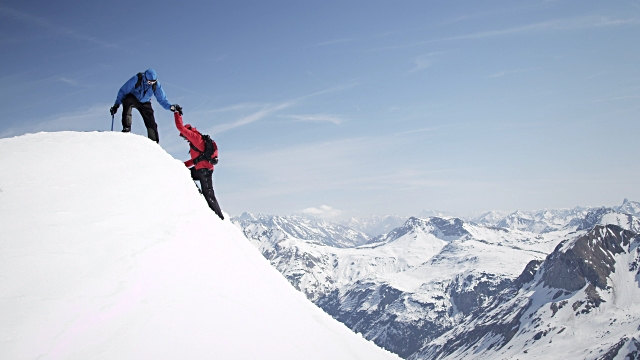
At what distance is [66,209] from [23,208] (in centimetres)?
62

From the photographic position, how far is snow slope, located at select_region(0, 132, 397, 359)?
16.7ft

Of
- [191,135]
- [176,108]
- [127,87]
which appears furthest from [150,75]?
[191,135]

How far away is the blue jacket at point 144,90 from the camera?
14461 mm

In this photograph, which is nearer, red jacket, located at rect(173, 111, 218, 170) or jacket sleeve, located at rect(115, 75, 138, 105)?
red jacket, located at rect(173, 111, 218, 170)

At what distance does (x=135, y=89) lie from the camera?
1461 centimetres

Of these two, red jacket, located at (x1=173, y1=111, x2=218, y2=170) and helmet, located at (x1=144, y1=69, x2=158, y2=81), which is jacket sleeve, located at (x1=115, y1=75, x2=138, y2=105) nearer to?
helmet, located at (x1=144, y1=69, x2=158, y2=81)

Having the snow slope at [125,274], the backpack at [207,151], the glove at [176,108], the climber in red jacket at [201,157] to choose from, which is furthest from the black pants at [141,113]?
the snow slope at [125,274]

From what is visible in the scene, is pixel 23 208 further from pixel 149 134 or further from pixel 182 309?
pixel 149 134

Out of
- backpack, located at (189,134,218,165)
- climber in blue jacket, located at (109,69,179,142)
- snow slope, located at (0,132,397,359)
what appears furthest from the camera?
climber in blue jacket, located at (109,69,179,142)

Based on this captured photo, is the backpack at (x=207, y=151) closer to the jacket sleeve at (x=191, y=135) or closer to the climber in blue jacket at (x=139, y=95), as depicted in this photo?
the jacket sleeve at (x=191, y=135)

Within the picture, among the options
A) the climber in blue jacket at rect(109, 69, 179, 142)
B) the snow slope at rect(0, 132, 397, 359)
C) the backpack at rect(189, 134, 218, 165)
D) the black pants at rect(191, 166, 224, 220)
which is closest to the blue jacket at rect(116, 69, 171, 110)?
the climber in blue jacket at rect(109, 69, 179, 142)

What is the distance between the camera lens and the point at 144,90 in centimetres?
1460

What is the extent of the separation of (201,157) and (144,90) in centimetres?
385

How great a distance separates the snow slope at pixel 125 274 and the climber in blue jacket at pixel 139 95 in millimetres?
3933
